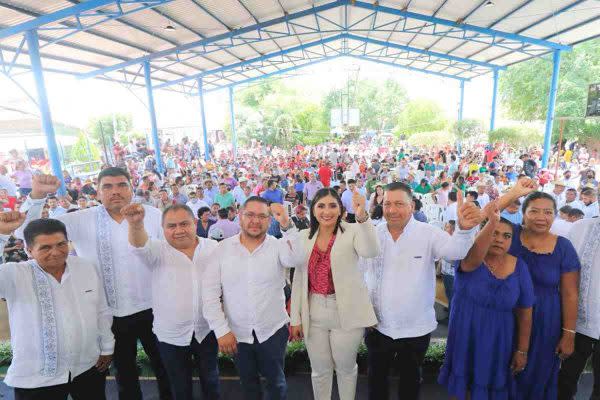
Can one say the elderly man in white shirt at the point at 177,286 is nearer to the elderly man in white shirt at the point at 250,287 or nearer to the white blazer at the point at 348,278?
the elderly man in white shirt at the point at 250,287

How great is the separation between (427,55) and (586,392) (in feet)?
56.0

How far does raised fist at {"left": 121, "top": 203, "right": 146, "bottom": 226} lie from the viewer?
1897 mm

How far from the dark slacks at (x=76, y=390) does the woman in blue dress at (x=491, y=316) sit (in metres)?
2.13

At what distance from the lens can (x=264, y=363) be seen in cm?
220

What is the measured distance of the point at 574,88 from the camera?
1870 centimetres

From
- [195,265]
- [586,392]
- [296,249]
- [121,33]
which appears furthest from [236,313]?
[121,33]

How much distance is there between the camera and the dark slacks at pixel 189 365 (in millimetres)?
2232

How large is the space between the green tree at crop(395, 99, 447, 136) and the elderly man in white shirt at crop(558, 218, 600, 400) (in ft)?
96.7

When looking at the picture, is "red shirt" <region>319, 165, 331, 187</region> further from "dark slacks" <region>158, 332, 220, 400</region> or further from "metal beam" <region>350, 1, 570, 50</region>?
"dark slacks" <region>158, 332, 220, 400</region>

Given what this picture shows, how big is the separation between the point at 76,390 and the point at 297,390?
1.62 m

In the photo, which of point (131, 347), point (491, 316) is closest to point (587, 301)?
point (491, 316)

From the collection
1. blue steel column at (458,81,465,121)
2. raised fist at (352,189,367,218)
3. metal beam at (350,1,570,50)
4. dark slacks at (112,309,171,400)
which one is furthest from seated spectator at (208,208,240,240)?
blue steel column at (458,81,465,121)

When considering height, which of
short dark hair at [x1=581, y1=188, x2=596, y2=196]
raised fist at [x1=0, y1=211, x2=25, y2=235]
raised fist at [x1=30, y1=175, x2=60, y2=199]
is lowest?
short dark hair at [x1=581, y1=188, x2=596, y2=196]

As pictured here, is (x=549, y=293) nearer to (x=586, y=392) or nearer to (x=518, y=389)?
(x=518, y=389)
